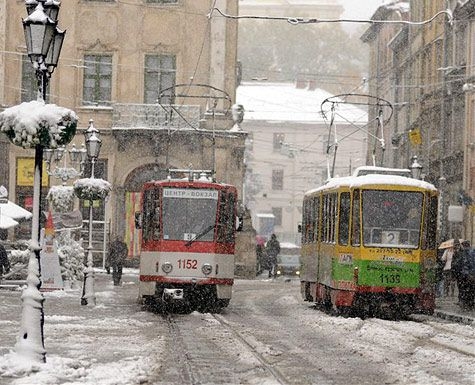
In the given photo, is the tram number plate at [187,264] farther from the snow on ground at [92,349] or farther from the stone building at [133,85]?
the stone building at [133,85]

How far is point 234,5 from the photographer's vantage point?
55000 mm

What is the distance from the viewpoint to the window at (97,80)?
5459 centimetres

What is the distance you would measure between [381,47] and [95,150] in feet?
164

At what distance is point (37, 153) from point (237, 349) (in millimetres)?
4198

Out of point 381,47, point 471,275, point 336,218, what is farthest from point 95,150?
point 381,47

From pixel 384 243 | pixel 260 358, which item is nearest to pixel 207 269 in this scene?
pixel 384 243

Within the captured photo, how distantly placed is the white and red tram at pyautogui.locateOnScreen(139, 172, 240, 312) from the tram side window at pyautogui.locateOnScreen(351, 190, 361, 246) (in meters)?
2.79

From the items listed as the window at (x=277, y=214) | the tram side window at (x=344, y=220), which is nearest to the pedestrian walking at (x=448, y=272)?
the tram side window at (x=344, y=220)

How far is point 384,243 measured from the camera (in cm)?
2661

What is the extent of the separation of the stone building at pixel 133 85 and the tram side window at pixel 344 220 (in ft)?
→ 86.6

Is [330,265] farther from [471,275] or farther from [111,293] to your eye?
[111,293]

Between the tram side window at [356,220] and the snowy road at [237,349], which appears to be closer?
the snowy road at [237,349]

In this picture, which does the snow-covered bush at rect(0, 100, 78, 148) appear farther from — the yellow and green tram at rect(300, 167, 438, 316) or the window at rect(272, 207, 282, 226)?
the window at rect(272, 207, 282, 226)

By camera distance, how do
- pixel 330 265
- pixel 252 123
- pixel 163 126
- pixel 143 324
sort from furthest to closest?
1. pixel 252 123
2. pixel 163 126
3. pixel 330 265
4. pixel 143 324
